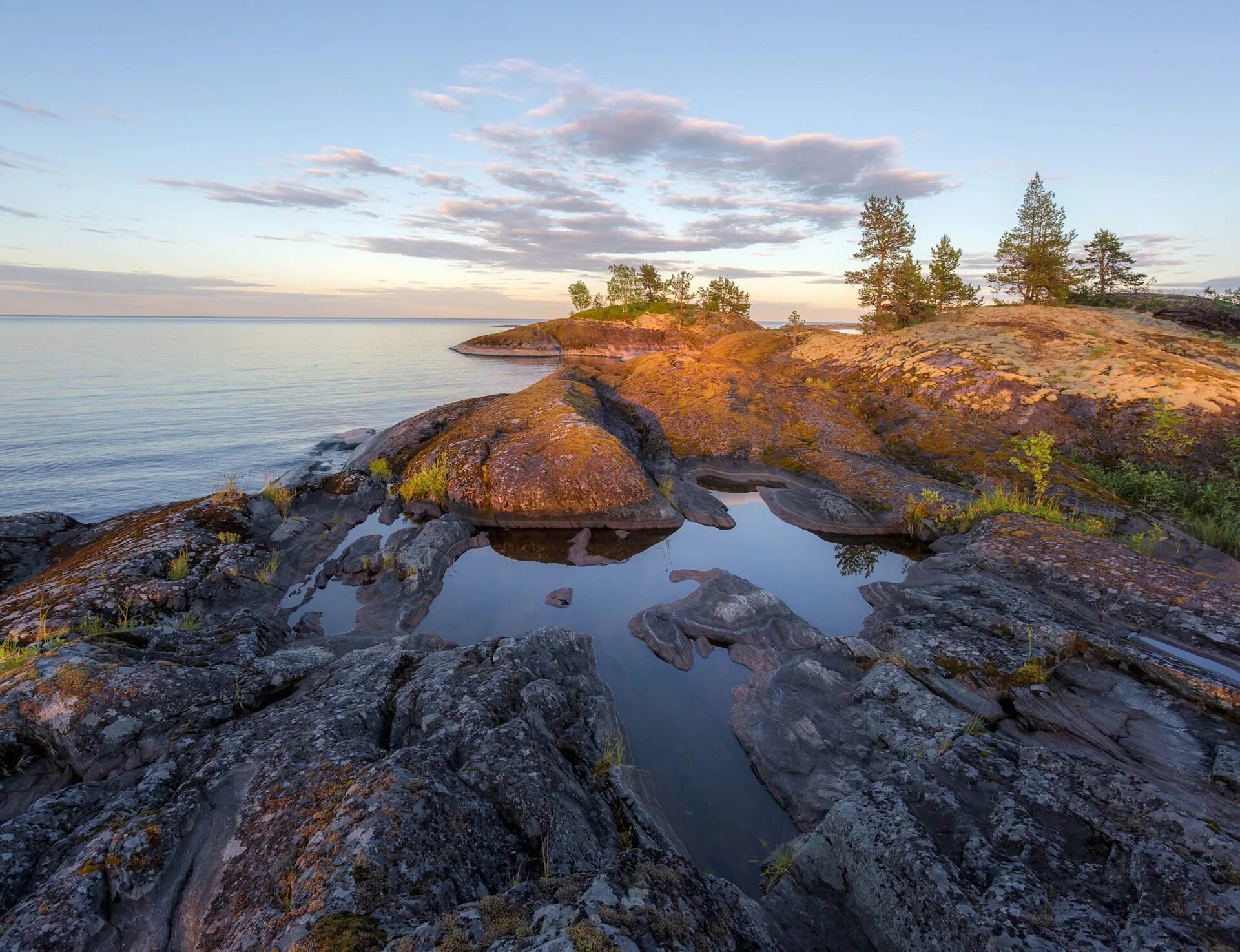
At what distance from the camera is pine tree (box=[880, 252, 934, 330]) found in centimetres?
4778

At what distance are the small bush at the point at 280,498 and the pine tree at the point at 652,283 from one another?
151502mm

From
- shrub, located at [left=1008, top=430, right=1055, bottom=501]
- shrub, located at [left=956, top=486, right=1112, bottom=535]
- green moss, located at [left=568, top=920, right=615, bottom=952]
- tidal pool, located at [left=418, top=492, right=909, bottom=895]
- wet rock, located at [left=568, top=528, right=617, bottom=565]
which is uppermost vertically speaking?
green moss, located at [left=568, top=920, right=615, bottom=952]

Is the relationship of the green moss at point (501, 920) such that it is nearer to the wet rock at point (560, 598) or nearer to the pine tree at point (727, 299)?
the wet rock at point (560, 598)

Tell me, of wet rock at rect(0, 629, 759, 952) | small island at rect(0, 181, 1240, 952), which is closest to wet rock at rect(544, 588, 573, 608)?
small island at rect(0, 181, 1240, 952)

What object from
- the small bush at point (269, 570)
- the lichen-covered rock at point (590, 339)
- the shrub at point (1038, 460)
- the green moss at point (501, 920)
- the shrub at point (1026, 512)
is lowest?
the shrub at point (1026, 512)

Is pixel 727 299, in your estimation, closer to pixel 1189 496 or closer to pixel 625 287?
pixel 625 287

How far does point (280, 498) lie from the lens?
1862 centimetres

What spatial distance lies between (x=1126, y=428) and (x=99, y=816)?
35.7m

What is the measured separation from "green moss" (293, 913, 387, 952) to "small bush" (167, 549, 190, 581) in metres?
12.5

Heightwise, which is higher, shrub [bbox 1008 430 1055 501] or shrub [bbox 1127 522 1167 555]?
shrub [bbox 1008 430 1055 501]

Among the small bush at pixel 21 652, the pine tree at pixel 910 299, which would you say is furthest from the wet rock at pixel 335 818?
the pine tree at pixel 910 299

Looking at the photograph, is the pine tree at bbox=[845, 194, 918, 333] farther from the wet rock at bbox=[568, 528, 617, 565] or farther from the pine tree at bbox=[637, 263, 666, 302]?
the pine tree at bbox=[637, 263, 666, 302]

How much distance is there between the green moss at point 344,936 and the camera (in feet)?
12.9

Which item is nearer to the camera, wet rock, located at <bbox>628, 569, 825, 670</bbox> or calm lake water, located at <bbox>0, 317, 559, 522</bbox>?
wet rock, located at <bbox>628, 569, 825, 670</bbox>
